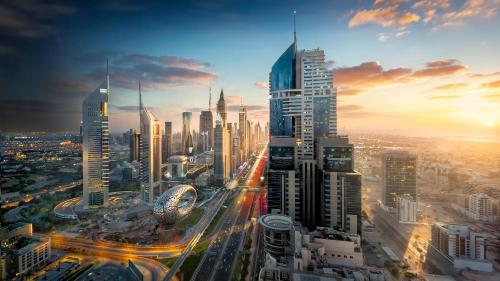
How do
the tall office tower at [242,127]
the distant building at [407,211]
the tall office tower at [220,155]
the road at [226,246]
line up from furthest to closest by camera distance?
the tall office tower at [242,127] → the tall office tower at [220,155] → the distant building at [407,211] → the road at [226,246]

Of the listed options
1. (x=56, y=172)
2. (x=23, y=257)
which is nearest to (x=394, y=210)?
(x=23, y=257)

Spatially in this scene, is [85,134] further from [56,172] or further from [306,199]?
[306,199]

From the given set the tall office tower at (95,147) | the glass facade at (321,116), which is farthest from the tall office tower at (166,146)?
the glass facade at (321,116)

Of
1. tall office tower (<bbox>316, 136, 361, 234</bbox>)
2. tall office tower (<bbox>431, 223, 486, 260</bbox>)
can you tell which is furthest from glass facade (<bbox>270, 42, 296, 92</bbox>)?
tall office tower (<bbox>431, 223, 486, 260</bbox>)

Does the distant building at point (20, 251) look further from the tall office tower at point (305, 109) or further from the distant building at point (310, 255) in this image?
the tall office tower at point (305, 109)

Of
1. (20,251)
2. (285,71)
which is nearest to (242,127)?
(285,71)

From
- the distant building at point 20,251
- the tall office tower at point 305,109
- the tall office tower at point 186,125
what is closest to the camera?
the distant building at point 20,251

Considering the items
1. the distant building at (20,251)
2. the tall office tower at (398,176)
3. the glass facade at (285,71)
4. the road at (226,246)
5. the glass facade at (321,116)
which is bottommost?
the road at (226,246)
